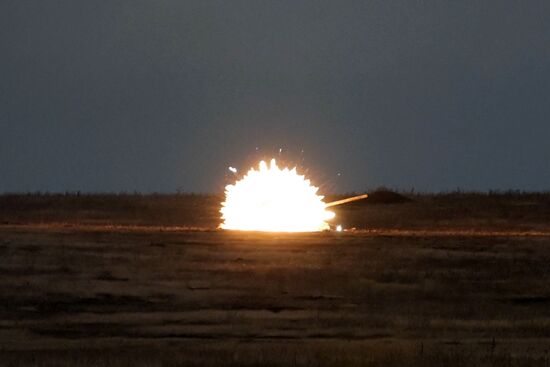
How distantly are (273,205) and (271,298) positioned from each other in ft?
57.0

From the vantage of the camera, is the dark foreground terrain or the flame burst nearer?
the dark foreground terrain

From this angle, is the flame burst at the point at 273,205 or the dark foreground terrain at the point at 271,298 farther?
the flame burst at the point at 273,205

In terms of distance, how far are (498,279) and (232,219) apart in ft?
54.4

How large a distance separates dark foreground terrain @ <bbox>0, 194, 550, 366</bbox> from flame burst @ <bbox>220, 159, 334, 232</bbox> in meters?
5.69

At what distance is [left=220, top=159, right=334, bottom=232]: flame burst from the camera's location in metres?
41.3

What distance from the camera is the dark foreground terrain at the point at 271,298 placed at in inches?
725

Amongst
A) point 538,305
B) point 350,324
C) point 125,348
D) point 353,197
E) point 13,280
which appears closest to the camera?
point 125,348

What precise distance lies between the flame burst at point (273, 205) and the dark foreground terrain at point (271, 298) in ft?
18.7

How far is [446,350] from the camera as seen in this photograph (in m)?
A: 18.7

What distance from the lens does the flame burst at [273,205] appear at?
136 feet

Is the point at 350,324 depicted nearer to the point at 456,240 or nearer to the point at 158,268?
the point at 158,268

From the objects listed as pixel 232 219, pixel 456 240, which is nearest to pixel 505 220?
pixel 232 219

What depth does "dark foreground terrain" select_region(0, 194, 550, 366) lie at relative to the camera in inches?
725

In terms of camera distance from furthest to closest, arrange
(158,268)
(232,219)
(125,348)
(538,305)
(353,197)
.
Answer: (353,197) → (232,219) → (158,268) → (538,305) → (125,348)
